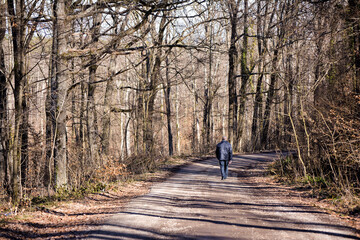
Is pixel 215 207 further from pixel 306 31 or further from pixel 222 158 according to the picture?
pixel 306 31

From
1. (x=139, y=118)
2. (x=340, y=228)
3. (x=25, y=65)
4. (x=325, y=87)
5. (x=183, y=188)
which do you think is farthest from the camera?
(x=139, y=118)

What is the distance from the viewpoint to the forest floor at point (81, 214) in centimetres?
686

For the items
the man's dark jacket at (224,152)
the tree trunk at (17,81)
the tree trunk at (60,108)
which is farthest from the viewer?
the man's dark jacket at (224,152)

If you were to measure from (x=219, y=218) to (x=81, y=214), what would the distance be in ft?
11.2

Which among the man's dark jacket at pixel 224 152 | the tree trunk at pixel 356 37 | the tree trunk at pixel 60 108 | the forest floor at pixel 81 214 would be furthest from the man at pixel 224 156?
the tree trunk at pixel 60 108

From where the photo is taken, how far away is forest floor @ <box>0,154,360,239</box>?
686 cm

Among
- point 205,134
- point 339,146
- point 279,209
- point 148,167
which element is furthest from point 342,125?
point 205,134

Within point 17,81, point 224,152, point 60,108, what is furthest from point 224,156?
point 17,81

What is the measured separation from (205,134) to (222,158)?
18858 mm

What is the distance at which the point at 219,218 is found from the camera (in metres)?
7.41

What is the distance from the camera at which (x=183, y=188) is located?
1188 cm

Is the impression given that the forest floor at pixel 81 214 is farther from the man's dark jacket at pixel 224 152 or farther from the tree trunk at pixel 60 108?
the tree trunk at pixel 60 108

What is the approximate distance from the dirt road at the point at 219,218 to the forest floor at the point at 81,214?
0.32 m

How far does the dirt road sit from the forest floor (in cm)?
32
